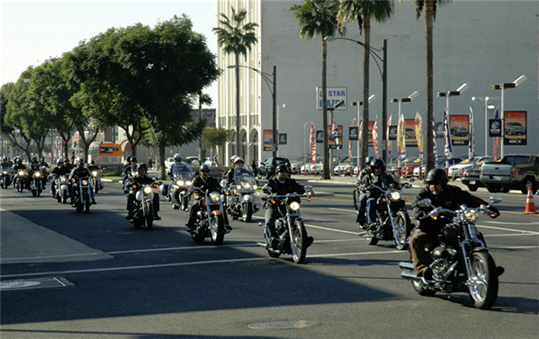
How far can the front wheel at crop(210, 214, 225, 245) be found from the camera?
14.7m

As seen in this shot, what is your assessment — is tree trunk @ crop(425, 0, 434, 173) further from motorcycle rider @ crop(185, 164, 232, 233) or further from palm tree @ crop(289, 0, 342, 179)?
motorcycle rider @ crop(185, 164, 232, 233)

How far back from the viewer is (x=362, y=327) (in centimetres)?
723

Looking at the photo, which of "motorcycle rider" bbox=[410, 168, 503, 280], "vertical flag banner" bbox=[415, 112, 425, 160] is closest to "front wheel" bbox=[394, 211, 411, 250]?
"motorcycle rider" bbox=[410, 168, 503, 280]

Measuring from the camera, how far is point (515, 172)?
3350 cm

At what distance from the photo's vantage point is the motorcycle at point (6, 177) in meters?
47.4

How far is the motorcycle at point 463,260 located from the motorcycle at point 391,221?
16.5 feet

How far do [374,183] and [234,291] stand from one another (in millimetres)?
5851

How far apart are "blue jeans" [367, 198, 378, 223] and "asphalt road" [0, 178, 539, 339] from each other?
62 centimetres

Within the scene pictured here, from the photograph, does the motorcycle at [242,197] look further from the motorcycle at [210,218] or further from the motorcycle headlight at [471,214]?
the motorcycle headlight at [471,214]

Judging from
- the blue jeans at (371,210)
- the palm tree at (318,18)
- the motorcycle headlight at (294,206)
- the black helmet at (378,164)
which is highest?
the palm tree at (318,18)

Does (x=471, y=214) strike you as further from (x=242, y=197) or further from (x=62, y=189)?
(x=62, y=189)

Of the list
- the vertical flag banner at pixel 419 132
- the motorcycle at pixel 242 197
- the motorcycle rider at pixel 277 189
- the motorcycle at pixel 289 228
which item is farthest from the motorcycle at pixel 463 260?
the vertical flag banner at pixel 419 132

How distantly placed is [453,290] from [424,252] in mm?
599

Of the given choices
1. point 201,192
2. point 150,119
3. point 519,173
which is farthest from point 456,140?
point 201,192
